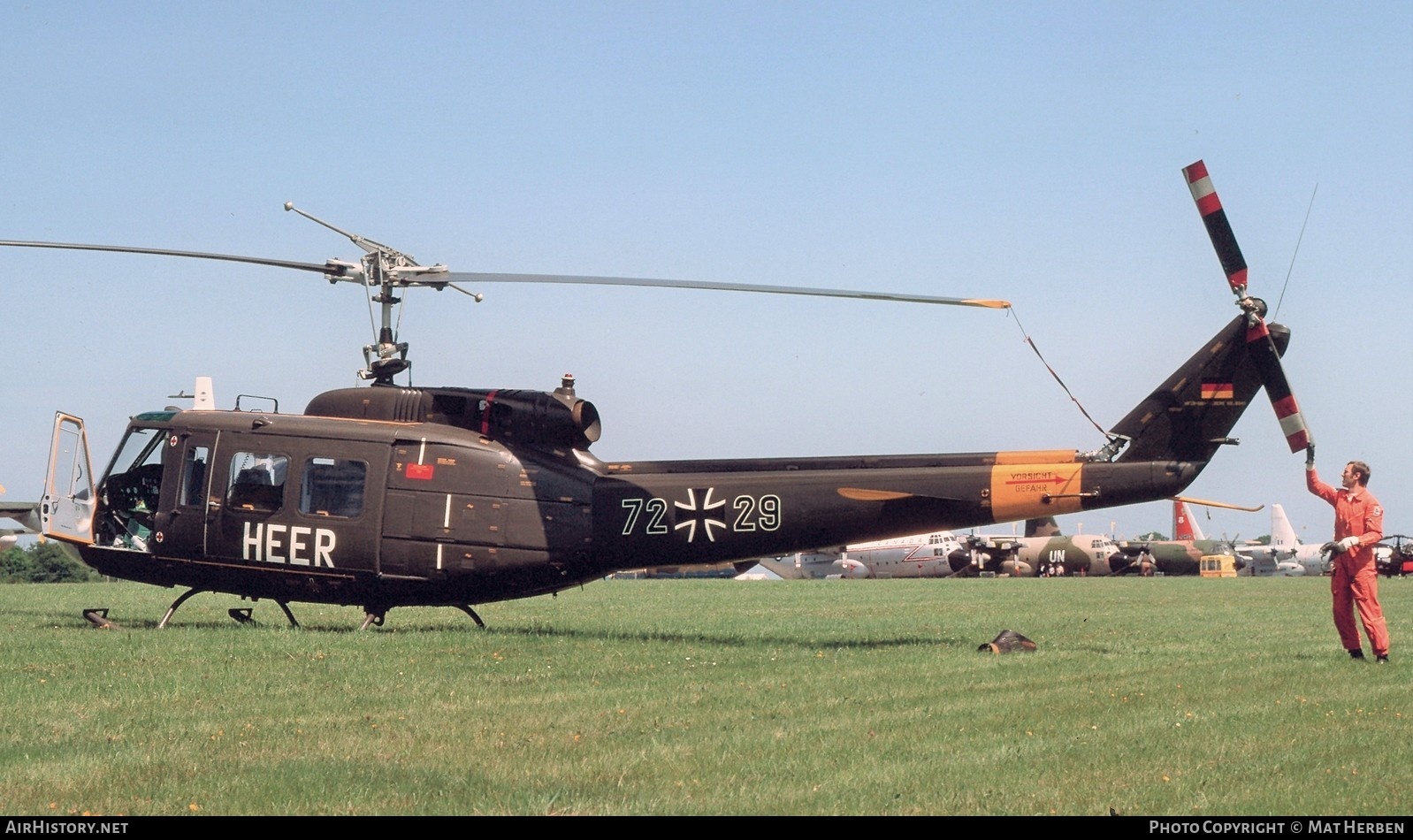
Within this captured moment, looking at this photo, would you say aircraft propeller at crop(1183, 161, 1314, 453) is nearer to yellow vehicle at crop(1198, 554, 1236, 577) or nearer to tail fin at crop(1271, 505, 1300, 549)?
yellow vehicle at crop(1198, 554, 1236, 577)

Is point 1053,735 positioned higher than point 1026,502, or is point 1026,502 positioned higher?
→ point 1026,502

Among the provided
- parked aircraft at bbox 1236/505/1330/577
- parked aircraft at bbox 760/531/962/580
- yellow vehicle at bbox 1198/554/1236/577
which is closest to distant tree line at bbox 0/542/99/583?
parked aircraft at bbox 760/531/962/580

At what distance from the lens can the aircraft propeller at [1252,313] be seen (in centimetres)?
1355

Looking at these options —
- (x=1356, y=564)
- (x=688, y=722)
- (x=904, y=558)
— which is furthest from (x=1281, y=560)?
(x=688, y=722)

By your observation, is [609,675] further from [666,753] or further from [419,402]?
[419,402]

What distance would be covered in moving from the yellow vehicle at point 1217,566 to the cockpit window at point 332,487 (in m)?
56.7

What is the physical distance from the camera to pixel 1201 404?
14.2 meters

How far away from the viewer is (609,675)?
12.2 m

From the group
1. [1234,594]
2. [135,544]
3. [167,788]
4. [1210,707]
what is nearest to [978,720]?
[1210,707]

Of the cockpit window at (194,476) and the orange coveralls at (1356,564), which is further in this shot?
the cockpit window at (194,476)

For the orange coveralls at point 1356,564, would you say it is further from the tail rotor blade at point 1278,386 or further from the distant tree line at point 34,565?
the distant tree line at point 34,565

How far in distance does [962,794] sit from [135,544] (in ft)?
41.3

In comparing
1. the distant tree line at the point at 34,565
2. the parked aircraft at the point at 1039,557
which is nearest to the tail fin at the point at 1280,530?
the parked aircraft at the point at 1039,557

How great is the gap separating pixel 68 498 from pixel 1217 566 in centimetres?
5868
